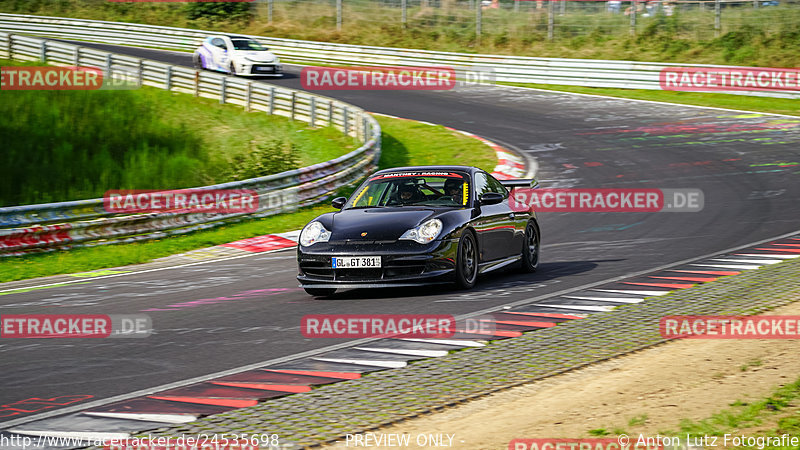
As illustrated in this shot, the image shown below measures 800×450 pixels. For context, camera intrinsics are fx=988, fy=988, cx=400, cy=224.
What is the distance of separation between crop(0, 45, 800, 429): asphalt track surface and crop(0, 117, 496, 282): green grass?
→ 1.46m

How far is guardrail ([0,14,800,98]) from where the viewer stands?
1398 inches

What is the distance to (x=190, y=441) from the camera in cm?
530

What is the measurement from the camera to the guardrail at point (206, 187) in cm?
1538

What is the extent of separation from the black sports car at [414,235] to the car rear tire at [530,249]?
2 centimetres

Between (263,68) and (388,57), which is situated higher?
(388,57)

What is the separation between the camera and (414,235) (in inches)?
398

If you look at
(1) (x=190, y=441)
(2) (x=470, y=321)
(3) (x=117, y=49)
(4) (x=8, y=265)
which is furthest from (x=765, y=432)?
(3) (x=117, y=49)

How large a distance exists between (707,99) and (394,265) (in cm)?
2537

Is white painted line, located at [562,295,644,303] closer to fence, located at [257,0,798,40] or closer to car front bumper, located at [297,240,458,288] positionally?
car front bumper, located at [297,240,458,288]

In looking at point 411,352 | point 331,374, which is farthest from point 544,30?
point 331,374

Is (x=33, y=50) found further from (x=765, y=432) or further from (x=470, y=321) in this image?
(x=765, y=432)

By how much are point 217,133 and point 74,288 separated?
16644 millimetres

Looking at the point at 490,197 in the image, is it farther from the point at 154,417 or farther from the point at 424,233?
the point at 154,417

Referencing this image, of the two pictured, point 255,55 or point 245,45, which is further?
point 245,45
